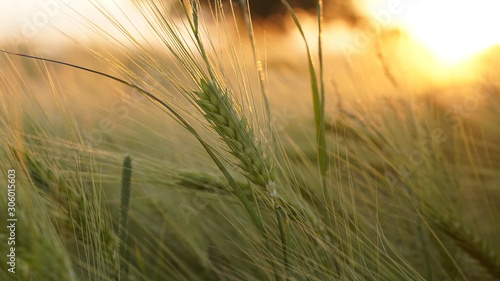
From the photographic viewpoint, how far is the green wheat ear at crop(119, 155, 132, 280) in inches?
21.0

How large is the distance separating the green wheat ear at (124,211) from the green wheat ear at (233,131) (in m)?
0.10

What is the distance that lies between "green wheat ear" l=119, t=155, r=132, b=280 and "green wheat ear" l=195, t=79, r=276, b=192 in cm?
10

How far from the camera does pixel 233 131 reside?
493mm

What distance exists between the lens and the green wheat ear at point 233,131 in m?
0.49

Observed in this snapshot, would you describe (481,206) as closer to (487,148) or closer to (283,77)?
(487,148)

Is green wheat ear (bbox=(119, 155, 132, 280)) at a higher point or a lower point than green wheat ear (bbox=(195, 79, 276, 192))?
lower

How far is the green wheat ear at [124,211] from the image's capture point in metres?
0.53

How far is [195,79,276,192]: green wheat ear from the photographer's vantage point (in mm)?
489

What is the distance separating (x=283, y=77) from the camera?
4.28 feet

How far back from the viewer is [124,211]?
1.76 feet

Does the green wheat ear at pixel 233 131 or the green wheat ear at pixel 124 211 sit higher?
the green wheat ear at pixel 233 131

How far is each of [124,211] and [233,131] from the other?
0.14 m

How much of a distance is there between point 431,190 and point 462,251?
0.08 meters

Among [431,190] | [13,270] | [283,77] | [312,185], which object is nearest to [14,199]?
[13,270]
